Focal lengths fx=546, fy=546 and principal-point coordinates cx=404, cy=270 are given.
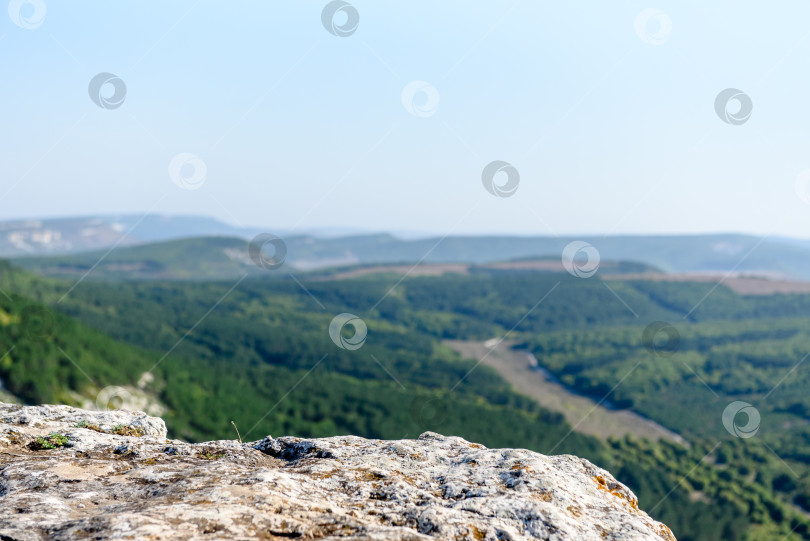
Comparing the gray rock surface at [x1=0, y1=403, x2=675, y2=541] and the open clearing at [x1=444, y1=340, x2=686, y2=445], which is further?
the open clearing at [x1=444, y1=340, x2=686, y2=445]

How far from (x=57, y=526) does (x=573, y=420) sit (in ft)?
262

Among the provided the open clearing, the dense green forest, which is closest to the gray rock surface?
the dense green forest

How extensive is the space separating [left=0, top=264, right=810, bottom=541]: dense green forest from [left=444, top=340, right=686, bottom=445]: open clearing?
308 centimetres

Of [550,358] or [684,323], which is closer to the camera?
[550,358]

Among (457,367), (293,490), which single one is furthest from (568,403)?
(293,490)

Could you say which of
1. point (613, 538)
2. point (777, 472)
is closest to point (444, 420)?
point (777, 472)

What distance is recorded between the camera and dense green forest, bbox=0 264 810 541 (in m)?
47.0

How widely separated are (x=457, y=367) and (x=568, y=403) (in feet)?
66.3

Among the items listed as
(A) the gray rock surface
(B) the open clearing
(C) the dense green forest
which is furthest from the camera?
(B) the open clearing

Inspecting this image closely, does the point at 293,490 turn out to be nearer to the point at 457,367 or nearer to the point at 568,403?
the point at 568,403

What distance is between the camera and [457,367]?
319 feet

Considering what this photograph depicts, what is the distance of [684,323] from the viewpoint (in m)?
132

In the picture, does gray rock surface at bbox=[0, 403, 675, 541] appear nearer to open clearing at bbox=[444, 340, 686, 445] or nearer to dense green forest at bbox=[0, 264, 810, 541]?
dense green forest at bbox=[0, 264, 810, 541]

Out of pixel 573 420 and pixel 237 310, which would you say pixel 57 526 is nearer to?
pixel 573 420
